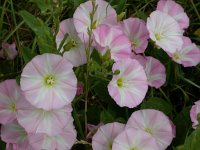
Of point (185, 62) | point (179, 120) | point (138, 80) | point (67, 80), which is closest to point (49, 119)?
point (67, 80)

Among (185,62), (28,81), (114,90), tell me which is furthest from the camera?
(185,62)

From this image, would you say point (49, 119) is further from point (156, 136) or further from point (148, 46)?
point (148, 46)

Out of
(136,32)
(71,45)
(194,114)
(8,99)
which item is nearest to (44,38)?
(71,45)

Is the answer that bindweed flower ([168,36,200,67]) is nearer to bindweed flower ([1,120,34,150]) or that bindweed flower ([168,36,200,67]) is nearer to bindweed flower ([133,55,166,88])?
bindweed flower ([133,55,166,88])

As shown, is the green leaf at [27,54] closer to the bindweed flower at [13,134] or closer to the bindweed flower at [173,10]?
the bindweed flower at [13,134]

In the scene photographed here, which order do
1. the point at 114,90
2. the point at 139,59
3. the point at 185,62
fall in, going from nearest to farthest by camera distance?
the point at 114,90, the point at 139,59, the point at 185,62

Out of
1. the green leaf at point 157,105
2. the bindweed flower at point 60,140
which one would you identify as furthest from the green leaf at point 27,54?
the green leaf at point 157,105
